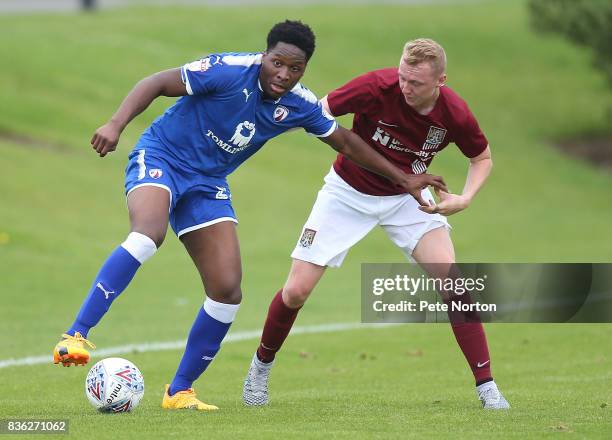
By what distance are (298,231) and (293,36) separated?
19095mm

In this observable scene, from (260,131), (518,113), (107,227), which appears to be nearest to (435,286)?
(260,131)

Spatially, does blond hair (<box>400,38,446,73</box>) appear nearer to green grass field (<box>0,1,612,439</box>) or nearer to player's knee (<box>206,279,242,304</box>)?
player's knee (<box>206,279,242,304</box>)

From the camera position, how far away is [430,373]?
1189 cm

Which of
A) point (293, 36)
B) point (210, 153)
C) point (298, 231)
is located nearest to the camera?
point (293, 36)

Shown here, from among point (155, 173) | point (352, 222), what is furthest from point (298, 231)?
point (155, 173)

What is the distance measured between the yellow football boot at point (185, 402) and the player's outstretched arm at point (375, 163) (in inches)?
84.1

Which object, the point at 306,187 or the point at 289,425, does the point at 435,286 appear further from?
the point at 306,187

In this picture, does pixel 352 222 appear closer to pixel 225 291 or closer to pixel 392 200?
pixel 392 200

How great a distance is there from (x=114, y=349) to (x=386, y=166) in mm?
5641

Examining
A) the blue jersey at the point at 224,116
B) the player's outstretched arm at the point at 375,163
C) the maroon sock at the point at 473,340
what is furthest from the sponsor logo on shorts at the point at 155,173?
the maroon sock at the point at 473,340

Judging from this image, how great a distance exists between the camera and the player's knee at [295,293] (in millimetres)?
8977

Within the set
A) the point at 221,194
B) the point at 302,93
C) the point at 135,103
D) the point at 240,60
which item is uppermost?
the point at 240,60

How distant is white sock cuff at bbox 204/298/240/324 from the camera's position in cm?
854

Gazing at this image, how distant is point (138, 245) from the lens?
772 centimetres
